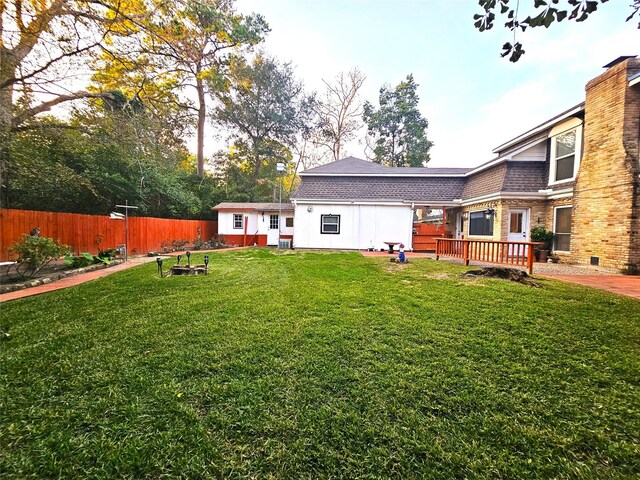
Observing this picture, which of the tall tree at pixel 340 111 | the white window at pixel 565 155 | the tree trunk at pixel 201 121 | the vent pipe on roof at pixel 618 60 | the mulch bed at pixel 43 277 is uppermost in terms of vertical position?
the tall tree at pixel 340 111

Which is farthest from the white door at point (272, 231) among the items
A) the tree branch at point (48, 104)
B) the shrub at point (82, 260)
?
the tree branch at point (48, 104)

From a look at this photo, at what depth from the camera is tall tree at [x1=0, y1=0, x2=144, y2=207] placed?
5.12 meters

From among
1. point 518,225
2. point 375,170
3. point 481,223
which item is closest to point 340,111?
point 375,170

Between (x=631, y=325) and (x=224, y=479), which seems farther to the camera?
(x=631, y=325)

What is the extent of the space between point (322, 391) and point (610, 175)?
10999 millimetres

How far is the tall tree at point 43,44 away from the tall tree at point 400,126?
24788mm

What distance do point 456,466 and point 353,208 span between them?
1261 centimetres

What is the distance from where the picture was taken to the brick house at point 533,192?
24.3 ft

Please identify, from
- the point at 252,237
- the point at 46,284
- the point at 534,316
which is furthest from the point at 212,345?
the point at 252,237

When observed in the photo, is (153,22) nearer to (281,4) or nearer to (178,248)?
(281,4)

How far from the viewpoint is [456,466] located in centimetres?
149

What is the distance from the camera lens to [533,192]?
1013cm

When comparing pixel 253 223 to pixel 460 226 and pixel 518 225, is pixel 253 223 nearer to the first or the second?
pixel 460 226

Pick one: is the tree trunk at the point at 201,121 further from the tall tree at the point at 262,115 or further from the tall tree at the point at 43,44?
the tall tree at the point at 43,44
